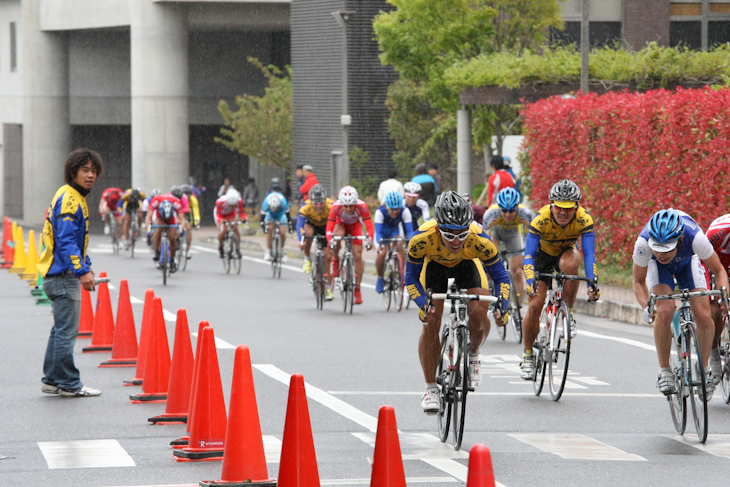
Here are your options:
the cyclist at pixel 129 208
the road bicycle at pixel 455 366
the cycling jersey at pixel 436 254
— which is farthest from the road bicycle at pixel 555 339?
the cyclist at pixel 129 208

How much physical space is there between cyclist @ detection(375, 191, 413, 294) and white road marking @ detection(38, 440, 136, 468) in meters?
8.66

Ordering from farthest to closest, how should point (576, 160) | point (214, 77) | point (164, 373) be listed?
point (214, 77) < point (576, 160) < point (164, 373)

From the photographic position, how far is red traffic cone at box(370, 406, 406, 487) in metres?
5.43

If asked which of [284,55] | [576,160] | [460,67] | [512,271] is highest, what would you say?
[284,55]

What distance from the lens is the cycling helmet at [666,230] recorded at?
7.98 m

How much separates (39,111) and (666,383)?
44977 millimetres

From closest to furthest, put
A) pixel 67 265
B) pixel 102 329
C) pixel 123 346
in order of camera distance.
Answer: pixel 67 265
pixel 123 346
pixel 102 329

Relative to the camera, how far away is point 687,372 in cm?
793

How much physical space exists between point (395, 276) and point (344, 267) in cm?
79

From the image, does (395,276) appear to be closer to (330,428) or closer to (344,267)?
(344,267)

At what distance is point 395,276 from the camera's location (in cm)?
1641

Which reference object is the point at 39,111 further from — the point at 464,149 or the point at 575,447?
the point at 575,447

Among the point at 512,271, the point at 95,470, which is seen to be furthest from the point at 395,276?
the point at 95,470

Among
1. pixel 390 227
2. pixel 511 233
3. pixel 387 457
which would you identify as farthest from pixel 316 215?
pixel 387 457
